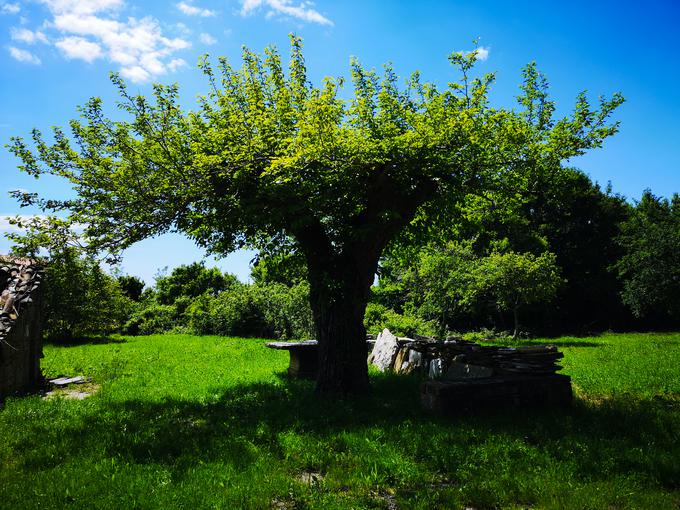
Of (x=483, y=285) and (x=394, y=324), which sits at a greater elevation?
(x=483, y=285)

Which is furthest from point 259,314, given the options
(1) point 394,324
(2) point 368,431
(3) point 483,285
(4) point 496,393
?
(2) point 368,431

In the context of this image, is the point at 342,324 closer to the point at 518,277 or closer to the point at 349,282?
the point at 349,282

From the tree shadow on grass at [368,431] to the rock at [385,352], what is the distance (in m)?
4.76

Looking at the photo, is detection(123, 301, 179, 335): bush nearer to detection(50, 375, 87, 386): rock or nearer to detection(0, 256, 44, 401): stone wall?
detection(50, 375, 87, 386): rock

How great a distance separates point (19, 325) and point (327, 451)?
864 centimetres

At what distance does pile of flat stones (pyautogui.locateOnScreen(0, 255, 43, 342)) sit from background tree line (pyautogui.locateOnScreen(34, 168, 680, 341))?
1831 mm

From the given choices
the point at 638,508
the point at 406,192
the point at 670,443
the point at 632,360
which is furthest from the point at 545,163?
the point at 632,360

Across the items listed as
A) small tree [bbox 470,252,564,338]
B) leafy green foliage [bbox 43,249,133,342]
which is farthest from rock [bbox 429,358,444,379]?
leafy green foliage [bbox 43,249,133,342]

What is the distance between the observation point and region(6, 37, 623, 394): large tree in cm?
930

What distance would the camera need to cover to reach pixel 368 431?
7.38m

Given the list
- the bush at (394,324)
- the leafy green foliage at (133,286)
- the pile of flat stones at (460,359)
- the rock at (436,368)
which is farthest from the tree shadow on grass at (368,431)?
the leafy green foliage at (133,286)

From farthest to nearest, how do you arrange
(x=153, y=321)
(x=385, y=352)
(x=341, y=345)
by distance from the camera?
(x=153, y=321) < (x=385, y=352) < (x=341, y=345)

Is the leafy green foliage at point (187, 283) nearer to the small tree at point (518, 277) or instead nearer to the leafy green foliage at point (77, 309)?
the leafy green foliage at point (77, 309)

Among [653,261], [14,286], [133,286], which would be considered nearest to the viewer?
[14,286]
